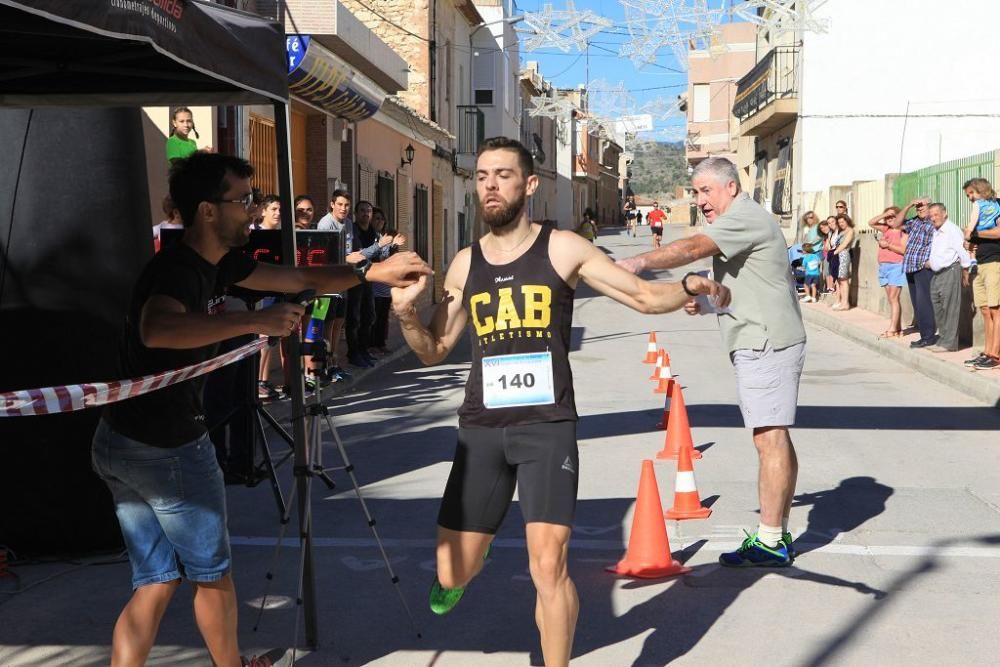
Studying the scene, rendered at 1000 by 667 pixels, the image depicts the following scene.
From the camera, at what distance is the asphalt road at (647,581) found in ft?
17.1

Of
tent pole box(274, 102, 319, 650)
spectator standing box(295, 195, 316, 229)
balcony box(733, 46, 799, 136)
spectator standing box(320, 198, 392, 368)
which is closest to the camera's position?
tent pole box(274, 102, 319, 650)

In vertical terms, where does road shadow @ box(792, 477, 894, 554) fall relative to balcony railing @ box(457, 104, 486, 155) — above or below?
below

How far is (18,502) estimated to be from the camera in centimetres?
636

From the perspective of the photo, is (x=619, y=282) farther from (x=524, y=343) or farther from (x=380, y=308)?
(x=380, y=308)

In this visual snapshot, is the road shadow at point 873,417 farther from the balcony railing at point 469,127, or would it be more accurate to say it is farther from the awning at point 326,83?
the balcony railing at point 469,127

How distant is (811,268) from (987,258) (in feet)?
47.0

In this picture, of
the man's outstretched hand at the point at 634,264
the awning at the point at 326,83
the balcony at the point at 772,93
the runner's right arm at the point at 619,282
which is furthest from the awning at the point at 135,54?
the balcony at the point at 772,93

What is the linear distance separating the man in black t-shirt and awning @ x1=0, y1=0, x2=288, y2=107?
0.48 metres

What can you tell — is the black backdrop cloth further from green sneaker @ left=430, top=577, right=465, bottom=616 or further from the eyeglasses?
green sneaker @ left=430, top=577, right=465, bottom=616

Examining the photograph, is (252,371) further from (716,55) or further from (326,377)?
(716,55)

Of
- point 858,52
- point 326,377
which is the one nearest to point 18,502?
point 326,377

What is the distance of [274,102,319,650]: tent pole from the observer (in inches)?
198

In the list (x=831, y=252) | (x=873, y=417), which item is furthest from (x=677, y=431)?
(x=831, y=252)

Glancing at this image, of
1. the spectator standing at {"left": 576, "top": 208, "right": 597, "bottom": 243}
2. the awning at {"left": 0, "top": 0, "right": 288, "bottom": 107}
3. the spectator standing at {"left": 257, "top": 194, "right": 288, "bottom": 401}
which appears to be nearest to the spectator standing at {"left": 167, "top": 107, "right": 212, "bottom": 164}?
the spectator standing at {"left": 257, "top": 194, "right": 288, "bottom": 401}
